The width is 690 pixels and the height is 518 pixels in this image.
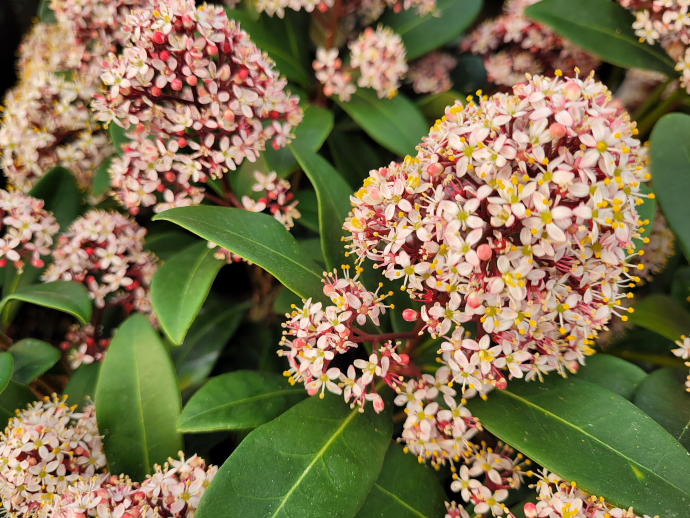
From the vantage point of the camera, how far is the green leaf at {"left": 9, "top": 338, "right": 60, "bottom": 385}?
4.54 feet

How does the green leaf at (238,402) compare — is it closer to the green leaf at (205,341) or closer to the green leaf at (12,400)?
the green leaf at (205,341)

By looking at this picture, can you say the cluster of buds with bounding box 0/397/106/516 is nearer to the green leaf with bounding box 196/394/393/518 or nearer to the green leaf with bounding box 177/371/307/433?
the green leaf with bounding box 177/371/307/433

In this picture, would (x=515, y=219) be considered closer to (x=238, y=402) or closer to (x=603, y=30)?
(x=238, y=402)

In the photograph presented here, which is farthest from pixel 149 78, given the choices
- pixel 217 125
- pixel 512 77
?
pixel 512 77

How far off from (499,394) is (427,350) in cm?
26

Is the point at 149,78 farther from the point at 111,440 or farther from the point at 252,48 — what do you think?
the point at 111,440

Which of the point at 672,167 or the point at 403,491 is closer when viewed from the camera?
the point at 403,491

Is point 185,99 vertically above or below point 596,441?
above

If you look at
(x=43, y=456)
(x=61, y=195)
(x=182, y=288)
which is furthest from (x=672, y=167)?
(x=61, y=195)

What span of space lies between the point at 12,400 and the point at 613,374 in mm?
1725

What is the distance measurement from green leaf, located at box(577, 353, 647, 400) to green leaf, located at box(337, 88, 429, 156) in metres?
Answer: 0.91

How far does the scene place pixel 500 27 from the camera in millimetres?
2008

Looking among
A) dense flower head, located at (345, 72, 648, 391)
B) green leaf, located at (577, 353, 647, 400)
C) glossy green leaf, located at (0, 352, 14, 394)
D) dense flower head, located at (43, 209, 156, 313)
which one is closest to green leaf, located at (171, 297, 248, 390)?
dense flower head, located at (43, 209, 156, 313)

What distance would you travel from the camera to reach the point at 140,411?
1.35 m
